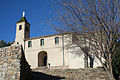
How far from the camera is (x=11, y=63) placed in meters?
7.09

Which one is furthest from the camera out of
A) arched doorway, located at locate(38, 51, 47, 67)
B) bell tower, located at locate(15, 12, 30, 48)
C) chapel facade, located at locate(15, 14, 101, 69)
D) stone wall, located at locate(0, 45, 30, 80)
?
bell tower, located at locate(15, 12, 30, 48)

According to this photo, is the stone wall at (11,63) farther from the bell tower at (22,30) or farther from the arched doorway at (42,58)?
the bell tower at (22,30)

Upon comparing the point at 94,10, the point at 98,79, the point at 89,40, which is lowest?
the point at 98,79

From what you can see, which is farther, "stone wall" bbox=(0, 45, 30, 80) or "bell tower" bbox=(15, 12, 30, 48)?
"bell tower" bbox=(15, 12, 30, 48)

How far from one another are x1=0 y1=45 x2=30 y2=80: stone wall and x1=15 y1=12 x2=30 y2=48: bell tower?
20950 millimetres

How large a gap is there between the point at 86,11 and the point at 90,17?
0.29 metres

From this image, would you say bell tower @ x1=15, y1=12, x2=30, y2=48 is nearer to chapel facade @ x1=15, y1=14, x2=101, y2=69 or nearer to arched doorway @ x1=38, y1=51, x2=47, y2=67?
chapel facade @ x1=15, y1=14, x2=101, y2=69

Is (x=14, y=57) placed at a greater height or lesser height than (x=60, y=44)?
lesser

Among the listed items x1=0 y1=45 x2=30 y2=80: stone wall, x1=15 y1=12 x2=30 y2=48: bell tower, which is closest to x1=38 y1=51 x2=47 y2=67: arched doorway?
x1=15 y1=12 x2=30 y2=48: bell tower

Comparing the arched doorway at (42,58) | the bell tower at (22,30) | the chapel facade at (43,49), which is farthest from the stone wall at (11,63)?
the bell tower at (22,30)

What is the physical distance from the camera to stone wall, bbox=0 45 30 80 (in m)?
6.95

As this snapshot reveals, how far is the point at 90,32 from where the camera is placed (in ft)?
20.2

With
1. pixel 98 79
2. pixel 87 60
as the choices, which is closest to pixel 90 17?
pixel 98 79

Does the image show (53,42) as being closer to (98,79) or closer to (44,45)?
(44,45)
